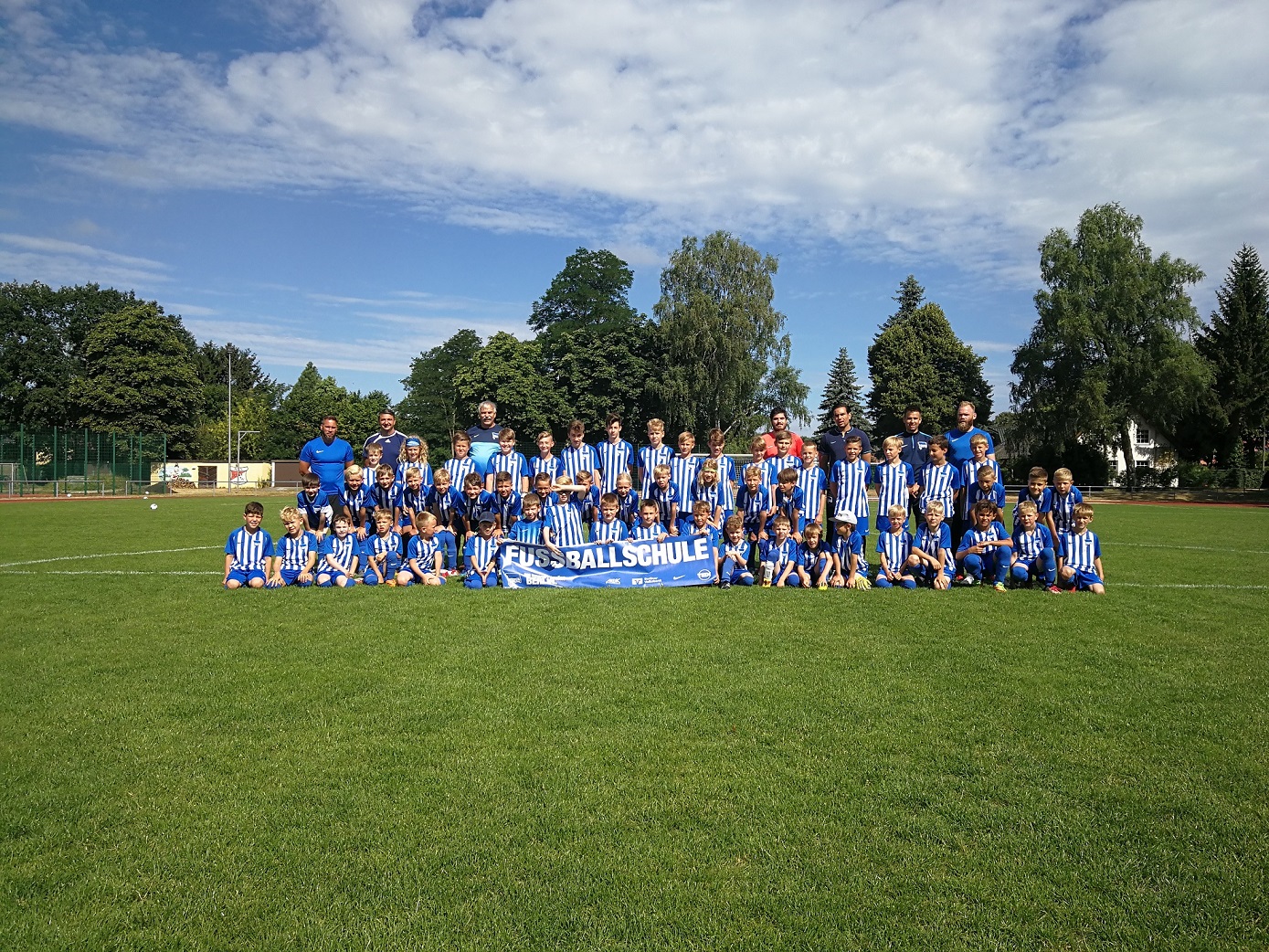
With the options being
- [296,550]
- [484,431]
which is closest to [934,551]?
[484,431]

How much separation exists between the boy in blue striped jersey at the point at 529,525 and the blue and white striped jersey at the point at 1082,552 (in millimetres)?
5536

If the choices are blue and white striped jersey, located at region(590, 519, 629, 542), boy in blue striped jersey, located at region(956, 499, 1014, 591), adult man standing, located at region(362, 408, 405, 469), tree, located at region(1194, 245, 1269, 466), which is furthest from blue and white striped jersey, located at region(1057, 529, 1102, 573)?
tree, located at region(1194, 245, 1269, 466)

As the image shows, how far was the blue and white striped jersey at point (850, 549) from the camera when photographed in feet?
28.4

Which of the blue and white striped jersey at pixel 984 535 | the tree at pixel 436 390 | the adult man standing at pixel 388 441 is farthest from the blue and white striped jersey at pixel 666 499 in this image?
the tree at pixel 436 390

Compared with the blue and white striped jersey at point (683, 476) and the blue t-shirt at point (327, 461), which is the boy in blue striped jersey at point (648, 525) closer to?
the blue and white striped jersey at point (683, 476)

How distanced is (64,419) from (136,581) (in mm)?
53852

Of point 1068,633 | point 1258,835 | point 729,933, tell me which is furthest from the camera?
point 1068,633

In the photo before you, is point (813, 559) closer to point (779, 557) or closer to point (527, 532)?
point (779, 557)

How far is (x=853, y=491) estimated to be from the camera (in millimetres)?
8766

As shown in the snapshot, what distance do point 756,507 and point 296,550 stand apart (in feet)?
16.5

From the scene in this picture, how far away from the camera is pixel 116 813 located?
315 centimetres

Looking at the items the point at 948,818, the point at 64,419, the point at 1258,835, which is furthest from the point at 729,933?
the point at 64,419

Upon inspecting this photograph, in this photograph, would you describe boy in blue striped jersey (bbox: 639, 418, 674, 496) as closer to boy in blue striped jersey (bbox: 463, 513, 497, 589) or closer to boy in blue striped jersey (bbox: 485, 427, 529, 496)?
boy in blue striped jersey (bbox: 485, 427, 529, 496)

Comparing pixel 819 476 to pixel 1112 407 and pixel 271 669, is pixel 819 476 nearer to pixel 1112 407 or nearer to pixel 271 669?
pixel 271 669
